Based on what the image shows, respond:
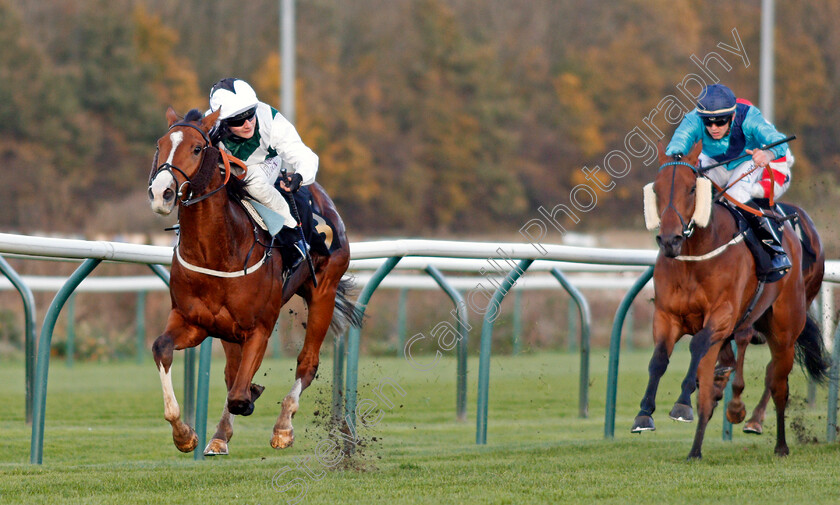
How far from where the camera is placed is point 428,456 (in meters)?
5.76

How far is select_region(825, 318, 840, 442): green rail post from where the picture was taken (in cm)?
677

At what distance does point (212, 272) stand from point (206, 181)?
0.39 meters

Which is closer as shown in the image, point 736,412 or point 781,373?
point 736,412

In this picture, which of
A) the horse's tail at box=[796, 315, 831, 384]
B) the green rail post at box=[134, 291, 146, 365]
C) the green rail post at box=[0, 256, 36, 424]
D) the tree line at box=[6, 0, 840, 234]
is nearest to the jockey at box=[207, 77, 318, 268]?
the green rail post at box=[0, 256, 36, 424]

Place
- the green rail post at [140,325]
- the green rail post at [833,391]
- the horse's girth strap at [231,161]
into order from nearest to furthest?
the horse's girth strap at [231,161]
the green rail post at [833,391]
the green rail post at [140,325]

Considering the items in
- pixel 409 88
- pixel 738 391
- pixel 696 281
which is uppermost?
pixel 409 88

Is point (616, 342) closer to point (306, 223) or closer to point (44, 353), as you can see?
point (306, 223)

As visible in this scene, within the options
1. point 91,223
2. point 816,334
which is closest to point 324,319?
point 816,334

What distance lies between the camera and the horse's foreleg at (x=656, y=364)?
5.20m

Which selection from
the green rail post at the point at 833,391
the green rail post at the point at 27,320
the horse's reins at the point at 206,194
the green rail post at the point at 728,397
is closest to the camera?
the horse's reins at the point at 206,194

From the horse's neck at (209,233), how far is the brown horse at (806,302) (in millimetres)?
3041

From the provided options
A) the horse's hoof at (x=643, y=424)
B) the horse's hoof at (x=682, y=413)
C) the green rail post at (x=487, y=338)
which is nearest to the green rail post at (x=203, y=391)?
the green rail post at (x=487, y=338)

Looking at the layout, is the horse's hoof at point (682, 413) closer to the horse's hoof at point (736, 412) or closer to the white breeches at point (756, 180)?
the horse's hoof at point (736, 412)

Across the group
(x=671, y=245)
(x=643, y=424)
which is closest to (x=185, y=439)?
(x=643, y=424)
